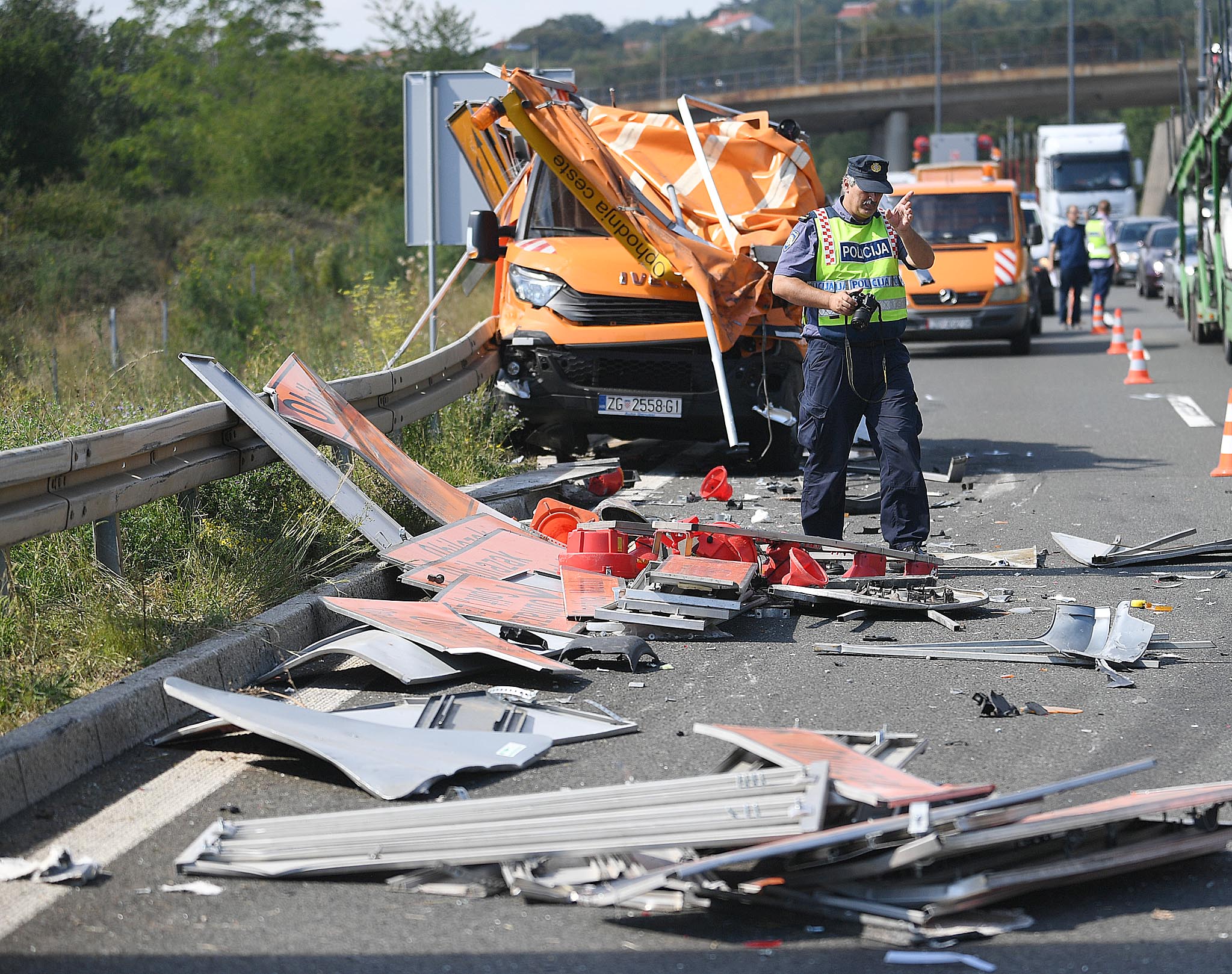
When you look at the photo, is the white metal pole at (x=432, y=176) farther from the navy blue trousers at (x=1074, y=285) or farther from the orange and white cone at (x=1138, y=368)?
the navy blue trousers at (x=1074, y=285)

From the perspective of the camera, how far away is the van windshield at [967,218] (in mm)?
21422

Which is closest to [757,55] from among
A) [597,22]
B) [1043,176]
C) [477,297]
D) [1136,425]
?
[1043,176]

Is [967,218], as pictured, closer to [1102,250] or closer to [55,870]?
[1102,250]

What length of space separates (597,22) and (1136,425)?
167m

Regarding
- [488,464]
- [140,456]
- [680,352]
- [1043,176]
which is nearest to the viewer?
[140,456]

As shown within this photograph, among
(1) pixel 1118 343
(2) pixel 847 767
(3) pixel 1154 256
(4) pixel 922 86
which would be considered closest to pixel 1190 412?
(1) pixel 1118 343

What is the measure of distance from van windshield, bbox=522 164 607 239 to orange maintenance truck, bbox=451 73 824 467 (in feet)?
0.04

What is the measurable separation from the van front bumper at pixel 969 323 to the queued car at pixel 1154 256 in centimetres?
1538

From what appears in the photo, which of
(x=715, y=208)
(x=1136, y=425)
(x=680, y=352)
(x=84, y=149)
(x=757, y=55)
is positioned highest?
(x=757, y=55)

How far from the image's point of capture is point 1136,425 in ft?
44.7

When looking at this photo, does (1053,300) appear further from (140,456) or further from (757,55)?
(757,55)

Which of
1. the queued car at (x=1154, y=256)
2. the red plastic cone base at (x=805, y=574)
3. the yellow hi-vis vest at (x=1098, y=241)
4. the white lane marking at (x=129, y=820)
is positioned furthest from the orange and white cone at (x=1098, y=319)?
the white lane marking at (x=129, y=820)

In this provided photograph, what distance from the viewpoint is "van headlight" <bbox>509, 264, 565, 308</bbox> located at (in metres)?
10.9

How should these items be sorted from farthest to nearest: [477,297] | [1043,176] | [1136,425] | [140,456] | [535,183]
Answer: [1043,176] → [477,297] → [1136,425] → [535,183] → [140,456]
